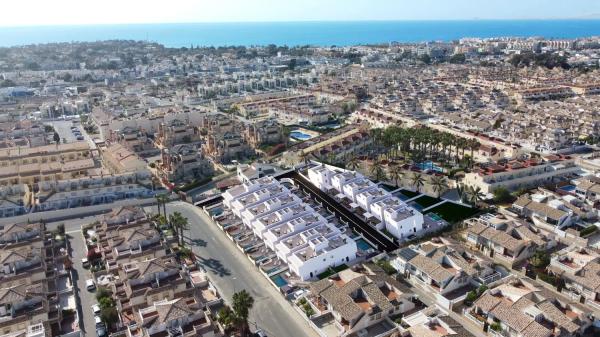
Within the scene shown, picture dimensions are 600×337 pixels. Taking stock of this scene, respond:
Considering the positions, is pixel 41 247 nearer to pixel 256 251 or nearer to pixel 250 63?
pixel 256 251

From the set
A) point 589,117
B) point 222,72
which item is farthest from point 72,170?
point 222,72

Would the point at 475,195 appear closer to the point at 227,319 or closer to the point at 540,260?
the point at 540,260

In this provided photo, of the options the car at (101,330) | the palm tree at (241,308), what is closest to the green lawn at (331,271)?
the palm tree at (241,308)

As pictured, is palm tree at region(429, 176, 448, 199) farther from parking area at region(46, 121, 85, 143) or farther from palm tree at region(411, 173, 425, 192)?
parking area at region(46, 121, 85, 143)

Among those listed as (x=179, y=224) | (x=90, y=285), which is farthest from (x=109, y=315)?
(x=179, y=224)

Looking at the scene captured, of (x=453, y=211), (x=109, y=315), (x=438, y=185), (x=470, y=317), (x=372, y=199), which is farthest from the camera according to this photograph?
(x=438, y=185)

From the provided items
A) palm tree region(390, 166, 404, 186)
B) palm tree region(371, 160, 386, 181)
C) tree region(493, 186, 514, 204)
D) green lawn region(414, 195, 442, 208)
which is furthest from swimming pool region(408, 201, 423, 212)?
tree region(493, 186, 514, 204)

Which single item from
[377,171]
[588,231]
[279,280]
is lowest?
[279,280]
